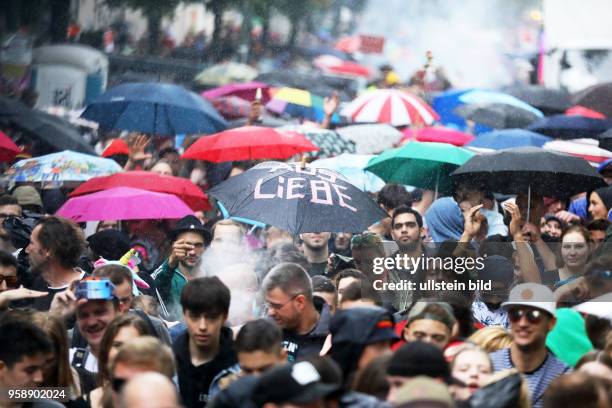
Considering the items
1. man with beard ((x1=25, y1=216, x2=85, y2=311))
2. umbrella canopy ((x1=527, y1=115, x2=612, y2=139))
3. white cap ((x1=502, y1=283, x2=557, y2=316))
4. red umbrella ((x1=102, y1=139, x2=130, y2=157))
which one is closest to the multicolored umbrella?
umbrella canopy ((x1=527, y1=115, x2=612, y2=139))

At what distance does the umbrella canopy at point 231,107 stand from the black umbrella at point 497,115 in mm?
3396

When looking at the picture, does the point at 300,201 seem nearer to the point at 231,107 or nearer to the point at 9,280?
the point at 9,280

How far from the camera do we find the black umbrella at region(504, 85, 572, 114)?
65.8 feet

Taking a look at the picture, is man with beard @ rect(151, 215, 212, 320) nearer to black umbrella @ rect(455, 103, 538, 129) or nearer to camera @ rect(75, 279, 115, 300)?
camera @ rect(75, 279, 115, 300)

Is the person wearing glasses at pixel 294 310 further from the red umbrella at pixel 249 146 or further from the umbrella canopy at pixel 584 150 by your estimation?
the umbrella canopy at pixel 584 150

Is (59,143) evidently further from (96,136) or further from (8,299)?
(8,299)

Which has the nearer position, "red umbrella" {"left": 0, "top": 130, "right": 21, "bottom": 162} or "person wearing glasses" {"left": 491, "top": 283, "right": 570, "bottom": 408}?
"person wearing glasses" {"left": 491, "top": 283, "right": 570, "bottom": 408}

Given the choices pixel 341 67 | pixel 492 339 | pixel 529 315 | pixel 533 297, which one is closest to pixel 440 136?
pixel 533 297

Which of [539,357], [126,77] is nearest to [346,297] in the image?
[539,357]

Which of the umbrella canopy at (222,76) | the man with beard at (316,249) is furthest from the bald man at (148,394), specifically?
the umbrella canopy at (222,76)

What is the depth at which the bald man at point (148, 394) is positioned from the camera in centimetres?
550

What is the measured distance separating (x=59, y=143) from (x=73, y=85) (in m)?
3.04

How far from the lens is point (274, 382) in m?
5.46

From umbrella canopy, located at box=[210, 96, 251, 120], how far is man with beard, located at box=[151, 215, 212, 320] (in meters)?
9.51
